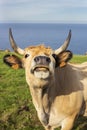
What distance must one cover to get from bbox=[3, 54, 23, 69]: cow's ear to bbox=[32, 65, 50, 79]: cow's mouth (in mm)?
1018

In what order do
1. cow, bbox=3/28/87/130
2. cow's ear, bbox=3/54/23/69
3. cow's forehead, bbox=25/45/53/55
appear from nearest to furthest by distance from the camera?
cow's forehead, bbox=25/45/53/55 < cow, bbox=3/28/87/130 < cow's ear, bbox=3/54/23/69

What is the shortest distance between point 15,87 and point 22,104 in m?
2.36

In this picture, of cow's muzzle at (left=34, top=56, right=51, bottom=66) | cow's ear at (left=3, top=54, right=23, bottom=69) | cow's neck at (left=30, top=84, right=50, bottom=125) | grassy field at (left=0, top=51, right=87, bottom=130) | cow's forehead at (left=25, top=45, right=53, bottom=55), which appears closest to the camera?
cow's muzzle at (left=34, top=56, right=51, bottom=66)

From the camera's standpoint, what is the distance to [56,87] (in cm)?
775

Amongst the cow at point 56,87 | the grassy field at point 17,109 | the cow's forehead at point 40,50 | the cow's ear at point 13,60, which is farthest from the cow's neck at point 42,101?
the grassy field at point 17,109

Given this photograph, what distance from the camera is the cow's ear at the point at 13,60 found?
7.42 metres

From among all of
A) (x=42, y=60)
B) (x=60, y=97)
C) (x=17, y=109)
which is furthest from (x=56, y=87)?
(x=17, y=109)

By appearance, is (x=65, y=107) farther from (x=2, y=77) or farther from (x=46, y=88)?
(x=2, y=77)

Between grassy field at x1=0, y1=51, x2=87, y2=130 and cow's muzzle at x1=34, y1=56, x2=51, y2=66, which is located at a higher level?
cow's muzzle at x1=34, y1=56, x2=51, y2=66

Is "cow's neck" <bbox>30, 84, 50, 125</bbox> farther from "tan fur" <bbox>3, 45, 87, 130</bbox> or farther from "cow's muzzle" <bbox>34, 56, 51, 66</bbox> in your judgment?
"cow's muzzle" <bbox>34, 56, 51, 66</bbox>

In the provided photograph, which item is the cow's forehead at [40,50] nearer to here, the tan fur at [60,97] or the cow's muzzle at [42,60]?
the tan fur at [60,97]

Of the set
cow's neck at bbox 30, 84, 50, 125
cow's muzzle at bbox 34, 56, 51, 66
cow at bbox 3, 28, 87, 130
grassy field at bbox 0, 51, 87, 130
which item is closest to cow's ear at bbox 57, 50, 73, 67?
cow at bbox 3, 28, 87, 130

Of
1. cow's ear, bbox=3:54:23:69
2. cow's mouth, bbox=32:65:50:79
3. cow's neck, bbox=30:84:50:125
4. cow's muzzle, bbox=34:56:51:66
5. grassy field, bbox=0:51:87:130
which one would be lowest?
grassy field, bbox=0:51:87:130

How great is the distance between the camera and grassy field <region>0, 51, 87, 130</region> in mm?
9250
